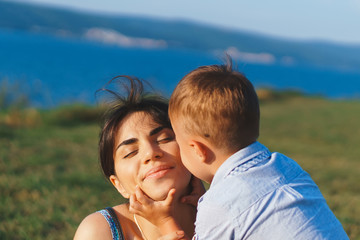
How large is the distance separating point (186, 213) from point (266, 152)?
698 millimetres

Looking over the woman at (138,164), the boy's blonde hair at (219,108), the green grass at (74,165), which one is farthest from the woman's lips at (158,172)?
the green grass at (74,165)

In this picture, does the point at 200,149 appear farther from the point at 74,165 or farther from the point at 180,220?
the point at 74,165

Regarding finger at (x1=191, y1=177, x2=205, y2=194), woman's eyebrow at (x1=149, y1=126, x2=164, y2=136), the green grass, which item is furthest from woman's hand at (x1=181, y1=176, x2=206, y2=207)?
the green grass

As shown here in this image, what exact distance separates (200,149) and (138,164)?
0.50m

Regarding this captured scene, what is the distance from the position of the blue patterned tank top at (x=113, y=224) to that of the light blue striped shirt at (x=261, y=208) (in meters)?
0.67

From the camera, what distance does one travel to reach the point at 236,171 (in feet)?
5.25

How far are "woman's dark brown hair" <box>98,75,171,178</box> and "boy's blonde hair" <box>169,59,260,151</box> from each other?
1.85ft

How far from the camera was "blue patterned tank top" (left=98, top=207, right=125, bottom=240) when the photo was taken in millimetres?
2143

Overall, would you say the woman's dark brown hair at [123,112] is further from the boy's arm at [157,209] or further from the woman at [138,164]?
the boy's arm at [157,209]

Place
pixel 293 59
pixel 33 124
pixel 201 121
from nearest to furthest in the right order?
pixel 201 121 → pixel 33 124 → pixel 293 59

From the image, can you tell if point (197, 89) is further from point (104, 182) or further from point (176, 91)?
point (104, 182)

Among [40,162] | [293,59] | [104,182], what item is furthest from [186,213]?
[293,59]

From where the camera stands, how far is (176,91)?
1.73 meters

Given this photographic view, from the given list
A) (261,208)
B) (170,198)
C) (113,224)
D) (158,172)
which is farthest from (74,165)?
(261,208)
